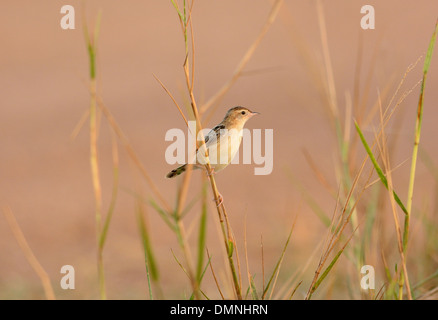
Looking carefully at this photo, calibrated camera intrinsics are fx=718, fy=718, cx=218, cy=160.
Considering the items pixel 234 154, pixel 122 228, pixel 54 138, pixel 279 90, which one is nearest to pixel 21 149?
pixel 54 138

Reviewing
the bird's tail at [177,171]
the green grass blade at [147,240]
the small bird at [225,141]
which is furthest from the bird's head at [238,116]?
the green grass blade at [147,240]

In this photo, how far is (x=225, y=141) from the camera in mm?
2725

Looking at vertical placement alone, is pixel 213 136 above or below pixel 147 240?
above

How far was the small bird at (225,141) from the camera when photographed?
2.65 m

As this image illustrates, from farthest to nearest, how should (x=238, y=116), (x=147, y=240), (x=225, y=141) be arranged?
(x=238, y=116) → (x=225, y=141) → (x=147, y=240)

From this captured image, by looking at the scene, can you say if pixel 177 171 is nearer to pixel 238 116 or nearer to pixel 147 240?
pixel 238 116

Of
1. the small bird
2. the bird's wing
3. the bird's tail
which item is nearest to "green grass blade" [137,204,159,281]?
the small bird

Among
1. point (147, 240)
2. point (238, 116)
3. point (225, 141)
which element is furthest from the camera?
point (238, 116)

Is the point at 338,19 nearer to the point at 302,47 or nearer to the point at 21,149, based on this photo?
the point at 21,149

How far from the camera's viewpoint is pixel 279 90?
1261 centimetres

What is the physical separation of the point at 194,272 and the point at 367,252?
45.4 inches

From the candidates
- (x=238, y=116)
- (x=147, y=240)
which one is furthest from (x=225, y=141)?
(x=147, y=240)

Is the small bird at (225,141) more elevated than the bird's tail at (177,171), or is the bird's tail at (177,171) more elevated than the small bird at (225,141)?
the small bird at (225,141)

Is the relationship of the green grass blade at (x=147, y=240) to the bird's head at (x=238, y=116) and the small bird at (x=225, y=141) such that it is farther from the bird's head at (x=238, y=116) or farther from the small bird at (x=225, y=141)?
the bird's head at (x=238, y=116)
